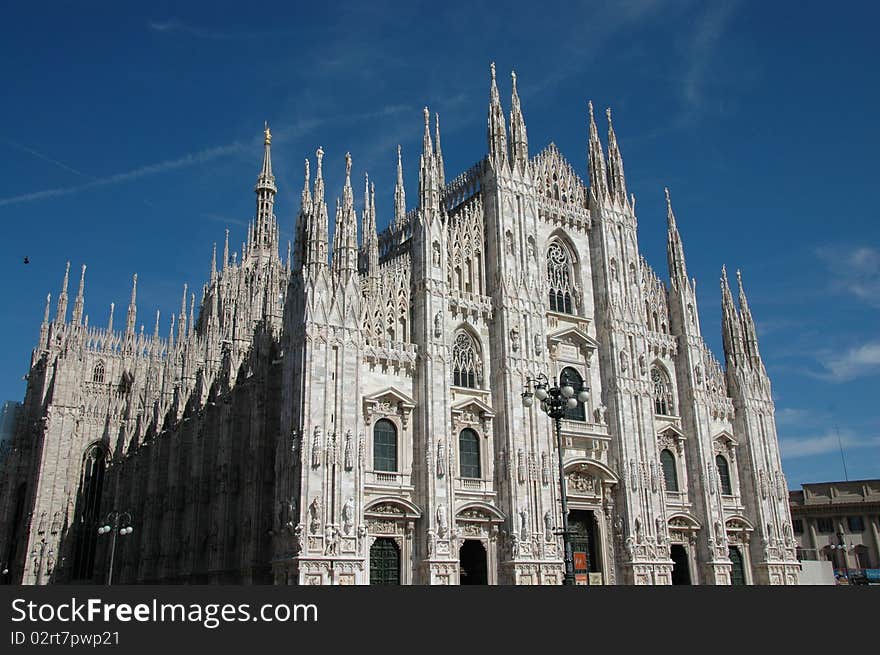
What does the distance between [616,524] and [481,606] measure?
27.6 m

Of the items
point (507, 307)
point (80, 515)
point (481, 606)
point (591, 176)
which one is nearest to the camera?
point (481, 606)

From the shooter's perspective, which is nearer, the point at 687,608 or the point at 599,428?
the point at 687,608

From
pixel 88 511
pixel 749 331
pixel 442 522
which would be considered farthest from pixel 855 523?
pixel 88 511

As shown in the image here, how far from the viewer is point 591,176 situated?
167ft

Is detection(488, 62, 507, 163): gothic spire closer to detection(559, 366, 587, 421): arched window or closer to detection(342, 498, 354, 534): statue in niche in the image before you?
detection(559, 366, 587, 421): arched window

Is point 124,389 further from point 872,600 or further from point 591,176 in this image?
A: point 872,600

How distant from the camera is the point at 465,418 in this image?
131 ft

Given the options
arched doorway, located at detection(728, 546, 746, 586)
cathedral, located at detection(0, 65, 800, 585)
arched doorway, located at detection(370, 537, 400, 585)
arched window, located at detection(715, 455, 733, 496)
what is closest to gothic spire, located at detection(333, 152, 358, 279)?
cathedral, located at detection(0, 65, 800, 585)

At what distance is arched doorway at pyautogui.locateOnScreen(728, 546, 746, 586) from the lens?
156 ft

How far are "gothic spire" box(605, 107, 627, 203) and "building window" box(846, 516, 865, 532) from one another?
4603cm

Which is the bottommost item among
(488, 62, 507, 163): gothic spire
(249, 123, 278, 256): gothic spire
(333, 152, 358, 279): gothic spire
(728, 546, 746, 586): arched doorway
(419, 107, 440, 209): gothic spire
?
(728, 546, 746, 586): arched doorway

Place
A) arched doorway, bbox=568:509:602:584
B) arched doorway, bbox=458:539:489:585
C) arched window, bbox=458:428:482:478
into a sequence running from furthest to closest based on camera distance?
arched doorway, bbox=568:509:602:584, arched window, bbox=458:428:482:478, arched doorway, bbox=458:539:489:585

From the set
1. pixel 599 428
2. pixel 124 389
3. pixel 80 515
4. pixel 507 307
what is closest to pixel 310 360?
pixel 507 307

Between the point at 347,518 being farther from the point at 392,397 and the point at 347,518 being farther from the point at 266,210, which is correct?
the point at 266,210
